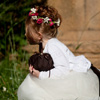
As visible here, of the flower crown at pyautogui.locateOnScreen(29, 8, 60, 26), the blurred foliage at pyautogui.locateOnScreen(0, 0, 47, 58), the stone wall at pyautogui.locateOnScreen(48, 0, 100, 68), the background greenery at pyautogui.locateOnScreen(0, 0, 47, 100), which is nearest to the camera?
the flower crown at pyautogui.locateOnScreen(29, 8, 60, 26)

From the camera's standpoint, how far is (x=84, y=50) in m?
4.37

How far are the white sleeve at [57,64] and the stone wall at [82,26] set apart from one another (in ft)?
5.22

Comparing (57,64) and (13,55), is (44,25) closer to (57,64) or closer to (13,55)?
(57,64)

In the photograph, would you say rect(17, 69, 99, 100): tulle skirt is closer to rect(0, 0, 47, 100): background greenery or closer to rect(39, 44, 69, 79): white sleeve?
rect(39, 44, 69, 79): white sleeve

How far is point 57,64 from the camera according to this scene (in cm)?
271

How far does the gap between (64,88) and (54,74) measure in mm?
150

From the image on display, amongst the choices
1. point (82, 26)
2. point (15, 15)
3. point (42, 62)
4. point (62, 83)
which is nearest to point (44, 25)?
point (42, 62)

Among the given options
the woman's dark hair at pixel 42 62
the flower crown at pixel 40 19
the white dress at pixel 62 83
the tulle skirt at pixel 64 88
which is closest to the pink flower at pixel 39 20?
the flower crown at pixel 40 19

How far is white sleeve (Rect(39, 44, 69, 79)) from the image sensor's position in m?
2.70

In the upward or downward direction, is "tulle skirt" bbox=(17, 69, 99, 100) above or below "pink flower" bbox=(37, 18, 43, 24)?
below

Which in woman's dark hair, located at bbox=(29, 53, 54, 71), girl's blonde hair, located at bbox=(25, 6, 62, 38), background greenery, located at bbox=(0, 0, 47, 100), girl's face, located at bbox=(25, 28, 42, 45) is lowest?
background greenery, located at bbox=(0, 0, 47, 100)

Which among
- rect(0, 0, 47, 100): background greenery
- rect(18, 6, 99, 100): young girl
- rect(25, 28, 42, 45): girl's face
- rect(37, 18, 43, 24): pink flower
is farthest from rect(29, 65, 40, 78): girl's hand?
rect(0, 0, 47, 100): background greenery

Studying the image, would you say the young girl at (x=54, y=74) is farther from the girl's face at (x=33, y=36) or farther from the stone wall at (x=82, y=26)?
the stone wall at (x=82, y=26)

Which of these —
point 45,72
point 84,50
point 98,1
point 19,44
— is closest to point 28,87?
point 45,72
